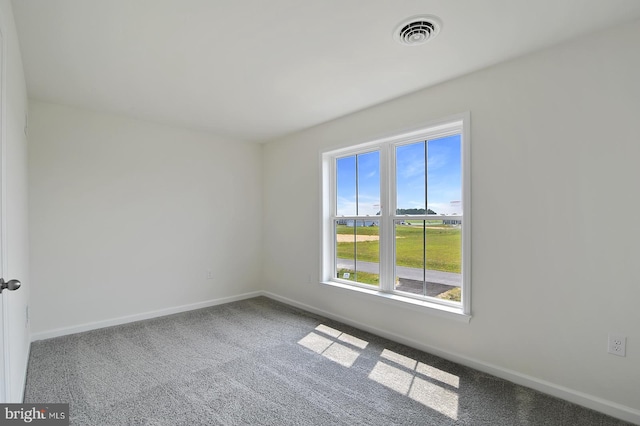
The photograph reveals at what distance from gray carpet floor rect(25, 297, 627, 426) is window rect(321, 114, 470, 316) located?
25.6 inches

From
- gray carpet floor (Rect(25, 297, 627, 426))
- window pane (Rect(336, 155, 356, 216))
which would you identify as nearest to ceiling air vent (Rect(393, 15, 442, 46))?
window pane (Rect(336, 155, 356, 216))

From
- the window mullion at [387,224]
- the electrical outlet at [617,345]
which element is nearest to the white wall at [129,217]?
the window mullion at [387,224]

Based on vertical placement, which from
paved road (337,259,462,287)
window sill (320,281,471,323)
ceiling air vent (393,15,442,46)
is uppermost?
ceiling air vent (393,15,442,46)

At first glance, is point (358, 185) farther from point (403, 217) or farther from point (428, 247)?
point (428, 247)

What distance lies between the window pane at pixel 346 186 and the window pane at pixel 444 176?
1026 millimetres

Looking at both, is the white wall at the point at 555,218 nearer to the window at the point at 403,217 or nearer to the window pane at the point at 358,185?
the window at the point at 403,217

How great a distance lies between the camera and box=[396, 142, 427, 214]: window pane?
3.04 meters

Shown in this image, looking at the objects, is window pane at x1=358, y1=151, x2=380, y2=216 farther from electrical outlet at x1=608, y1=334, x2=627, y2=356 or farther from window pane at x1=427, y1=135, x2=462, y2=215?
electrical outlet at x1=608, y1=334, x2=627, y2=356

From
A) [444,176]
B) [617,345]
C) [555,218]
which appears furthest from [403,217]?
[617,345]

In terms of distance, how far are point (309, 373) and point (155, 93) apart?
3010mm

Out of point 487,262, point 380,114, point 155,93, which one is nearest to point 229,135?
point 155,93

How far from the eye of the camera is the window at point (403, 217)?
9.11 feet

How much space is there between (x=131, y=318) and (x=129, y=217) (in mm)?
1238

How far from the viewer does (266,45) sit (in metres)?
2.14
